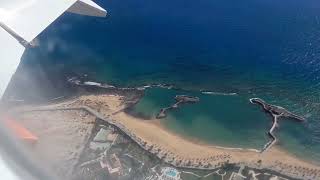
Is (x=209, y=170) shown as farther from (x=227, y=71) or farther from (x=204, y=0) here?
(x=204, y=0)

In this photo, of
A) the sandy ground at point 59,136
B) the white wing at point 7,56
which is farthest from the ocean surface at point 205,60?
the white wing at point 7,56

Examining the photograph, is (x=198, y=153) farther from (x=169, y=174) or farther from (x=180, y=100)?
(x=180, y=100)

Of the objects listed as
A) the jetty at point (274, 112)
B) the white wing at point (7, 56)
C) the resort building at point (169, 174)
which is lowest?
the resort building at point (169, 174)

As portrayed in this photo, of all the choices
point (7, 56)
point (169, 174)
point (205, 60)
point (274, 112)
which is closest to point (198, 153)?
point (169, 174)

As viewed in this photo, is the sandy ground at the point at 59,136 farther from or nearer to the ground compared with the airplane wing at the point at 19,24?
nearer to the ground

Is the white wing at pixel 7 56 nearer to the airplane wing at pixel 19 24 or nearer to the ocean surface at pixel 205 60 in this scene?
the airplane wing at pixel 19 24

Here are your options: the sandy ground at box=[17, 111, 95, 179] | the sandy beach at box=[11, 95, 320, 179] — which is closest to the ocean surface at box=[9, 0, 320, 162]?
the sandy beach at box=[11, 95, 320, 179]

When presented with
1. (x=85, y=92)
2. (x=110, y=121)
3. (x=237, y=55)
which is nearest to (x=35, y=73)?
(x=85, y=92)
